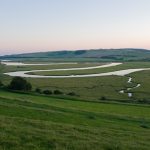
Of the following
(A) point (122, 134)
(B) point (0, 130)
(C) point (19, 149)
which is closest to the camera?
(C) point (19, 149)

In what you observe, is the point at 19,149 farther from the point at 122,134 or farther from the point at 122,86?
the point at 122,86

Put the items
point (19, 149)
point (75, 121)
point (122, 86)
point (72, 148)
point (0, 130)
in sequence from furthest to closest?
point (122, 86)
point (75, 121)
point (0, 130)
point (72, 148)
point (19, 149)

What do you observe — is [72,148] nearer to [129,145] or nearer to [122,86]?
[129,145]

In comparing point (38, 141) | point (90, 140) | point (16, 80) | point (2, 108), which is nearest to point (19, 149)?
point (38, 141)

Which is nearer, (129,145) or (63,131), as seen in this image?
(129,145)

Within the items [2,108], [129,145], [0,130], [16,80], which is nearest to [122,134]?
[129,145]

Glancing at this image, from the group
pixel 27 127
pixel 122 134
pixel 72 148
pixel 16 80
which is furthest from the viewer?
pixel 16 80

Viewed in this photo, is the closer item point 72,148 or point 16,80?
point 72,148

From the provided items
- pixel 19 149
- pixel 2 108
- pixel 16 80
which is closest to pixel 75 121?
pixel 2 108

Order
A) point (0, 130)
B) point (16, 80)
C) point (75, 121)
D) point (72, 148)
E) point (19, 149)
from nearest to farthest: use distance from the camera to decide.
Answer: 1. point (19, 149)
2. point (72, 148)
3. point (0, 130)
4. point (75, 121)
5. point (16, 80)
